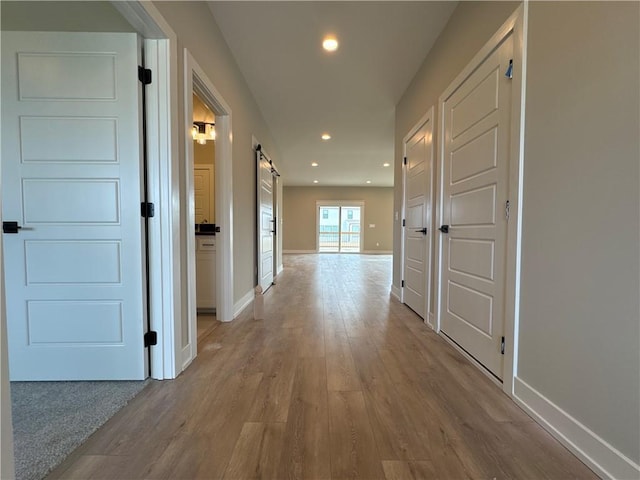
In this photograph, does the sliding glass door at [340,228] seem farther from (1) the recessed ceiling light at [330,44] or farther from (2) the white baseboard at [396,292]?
(1) the recessed ceiling light at [330,44]

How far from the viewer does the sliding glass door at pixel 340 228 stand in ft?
38.8

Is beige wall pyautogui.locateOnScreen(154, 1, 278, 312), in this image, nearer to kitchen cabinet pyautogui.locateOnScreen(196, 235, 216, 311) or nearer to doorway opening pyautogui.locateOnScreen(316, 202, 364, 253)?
kitchen cabinet pyautogui.locateOnScreen(196, 235, 216, 311)

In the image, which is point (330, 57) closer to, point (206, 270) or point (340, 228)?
point (206, 270)

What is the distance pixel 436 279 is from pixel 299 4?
2465 mm

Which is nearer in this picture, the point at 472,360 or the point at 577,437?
the point at 577,437

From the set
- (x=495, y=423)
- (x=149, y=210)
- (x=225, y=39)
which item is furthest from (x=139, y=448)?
(x=225, y=39)

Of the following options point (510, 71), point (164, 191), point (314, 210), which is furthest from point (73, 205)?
point (314, 210)

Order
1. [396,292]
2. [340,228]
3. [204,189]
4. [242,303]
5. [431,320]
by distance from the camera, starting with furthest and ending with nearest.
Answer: [340,228], [396,292], [204,189], [242,303], [431,320]

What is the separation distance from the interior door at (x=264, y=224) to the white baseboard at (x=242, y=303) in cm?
38

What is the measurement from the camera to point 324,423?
4.30 ft

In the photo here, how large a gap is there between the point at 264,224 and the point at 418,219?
2140 mm

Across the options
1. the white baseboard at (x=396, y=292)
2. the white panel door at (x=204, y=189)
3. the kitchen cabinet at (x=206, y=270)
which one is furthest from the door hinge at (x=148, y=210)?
the white baseboard at (x=396, y=292)

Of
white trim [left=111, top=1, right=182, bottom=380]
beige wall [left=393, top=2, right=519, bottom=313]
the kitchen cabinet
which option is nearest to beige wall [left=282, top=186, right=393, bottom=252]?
beige wall [left=393, top=2, right=519, bottom=313]

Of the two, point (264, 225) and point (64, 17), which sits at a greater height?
point (64, 17)
